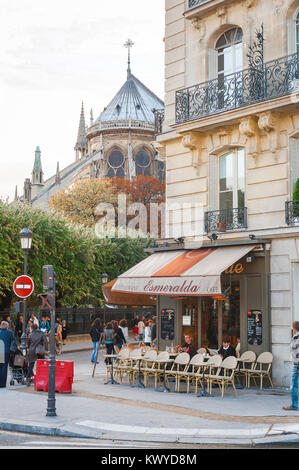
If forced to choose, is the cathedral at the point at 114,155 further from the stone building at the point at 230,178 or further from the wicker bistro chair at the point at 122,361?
the wicker bistro chair at the point at 122,361

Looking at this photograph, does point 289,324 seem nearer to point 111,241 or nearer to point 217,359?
point 217,359

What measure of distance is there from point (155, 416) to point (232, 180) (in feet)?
25.8

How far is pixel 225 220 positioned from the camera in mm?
17531

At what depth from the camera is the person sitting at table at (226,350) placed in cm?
1561

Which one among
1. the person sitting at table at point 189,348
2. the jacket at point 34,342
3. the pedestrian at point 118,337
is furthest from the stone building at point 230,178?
the jacket at point 34,342

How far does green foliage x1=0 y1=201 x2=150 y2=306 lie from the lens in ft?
97.2

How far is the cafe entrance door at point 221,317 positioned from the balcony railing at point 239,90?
4.79m

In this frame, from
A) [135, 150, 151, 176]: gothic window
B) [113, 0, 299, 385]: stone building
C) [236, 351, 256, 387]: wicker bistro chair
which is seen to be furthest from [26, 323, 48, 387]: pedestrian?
[135, 150, 151, 176]: gothic window

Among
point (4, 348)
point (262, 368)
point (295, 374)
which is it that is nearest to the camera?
point (295, 374)

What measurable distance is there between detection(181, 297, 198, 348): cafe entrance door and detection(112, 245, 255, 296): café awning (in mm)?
1399

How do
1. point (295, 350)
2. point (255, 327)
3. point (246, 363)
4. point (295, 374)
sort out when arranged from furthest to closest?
point (255, 327) < point (246, 363) < point (295, 350) < point (295, 374)

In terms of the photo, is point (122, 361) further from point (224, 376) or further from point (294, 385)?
point (294, 385)

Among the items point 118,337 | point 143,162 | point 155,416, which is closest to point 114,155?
point 143,162
